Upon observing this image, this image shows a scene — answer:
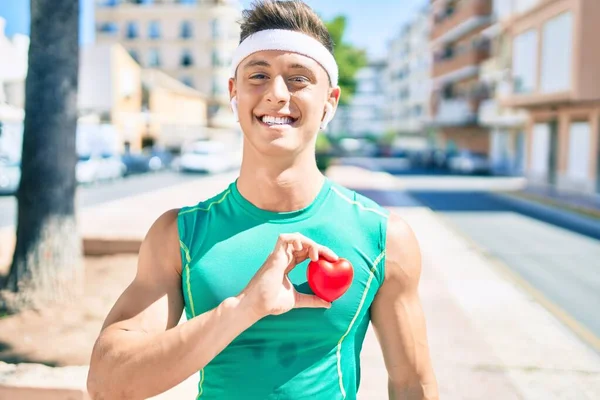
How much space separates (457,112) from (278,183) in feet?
164

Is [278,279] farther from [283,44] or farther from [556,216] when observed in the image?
[556,216]

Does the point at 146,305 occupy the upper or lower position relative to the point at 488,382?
upper

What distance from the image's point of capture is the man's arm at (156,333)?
1.54m

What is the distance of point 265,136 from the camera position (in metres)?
1.79

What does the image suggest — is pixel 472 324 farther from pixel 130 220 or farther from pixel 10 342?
pixel 130 220

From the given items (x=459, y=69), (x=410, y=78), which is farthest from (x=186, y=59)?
(x=459, y=69)

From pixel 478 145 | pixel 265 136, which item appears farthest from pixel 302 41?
pixel 478 145

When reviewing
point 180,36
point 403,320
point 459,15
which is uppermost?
point 180,36

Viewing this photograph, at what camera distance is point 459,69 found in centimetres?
4975

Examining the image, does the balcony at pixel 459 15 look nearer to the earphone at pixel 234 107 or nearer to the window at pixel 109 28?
the window at pixel 109 28

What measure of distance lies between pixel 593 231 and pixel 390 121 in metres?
80.7

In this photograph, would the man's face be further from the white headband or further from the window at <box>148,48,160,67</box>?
the window at <box>148,48,160,67</box>

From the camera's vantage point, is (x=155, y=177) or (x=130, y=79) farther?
(x=130, y=79)

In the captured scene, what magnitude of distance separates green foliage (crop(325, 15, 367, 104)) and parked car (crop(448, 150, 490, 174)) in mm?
9140
